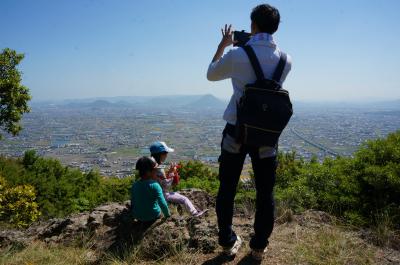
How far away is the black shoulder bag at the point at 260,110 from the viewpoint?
2.70 metres

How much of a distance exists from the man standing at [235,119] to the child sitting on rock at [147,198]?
1225 mm

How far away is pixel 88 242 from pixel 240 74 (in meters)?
2.58

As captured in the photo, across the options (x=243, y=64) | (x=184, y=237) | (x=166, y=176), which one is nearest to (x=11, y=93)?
(x=166, y=176)

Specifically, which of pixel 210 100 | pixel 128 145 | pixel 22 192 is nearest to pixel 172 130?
pixel 128 145

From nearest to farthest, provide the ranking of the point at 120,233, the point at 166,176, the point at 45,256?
the point at 45,256 < the point at 120,233 < the point at 166,176

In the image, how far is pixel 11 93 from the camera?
11.7 meters

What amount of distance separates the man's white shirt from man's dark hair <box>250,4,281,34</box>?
0.07 m

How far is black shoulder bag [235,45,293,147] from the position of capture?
2701mm

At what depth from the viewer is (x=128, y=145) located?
5672 cm

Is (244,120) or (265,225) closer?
(244,120)

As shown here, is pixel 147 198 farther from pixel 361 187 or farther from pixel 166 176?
pixel 361 187

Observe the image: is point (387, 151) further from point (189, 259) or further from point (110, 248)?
point (110, 248)

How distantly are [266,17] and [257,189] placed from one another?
4.43 feet

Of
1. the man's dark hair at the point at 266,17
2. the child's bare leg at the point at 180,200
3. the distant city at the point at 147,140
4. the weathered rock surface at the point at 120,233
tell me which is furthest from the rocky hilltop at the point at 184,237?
the distant city at the point at 147,140
